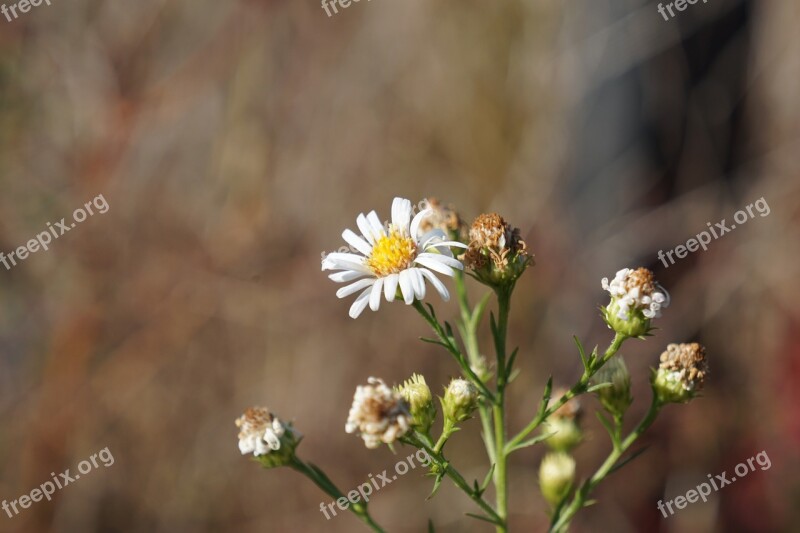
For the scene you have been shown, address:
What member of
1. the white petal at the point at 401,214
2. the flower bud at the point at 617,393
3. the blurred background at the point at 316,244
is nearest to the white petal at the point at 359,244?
the white petal at the point at 401,214

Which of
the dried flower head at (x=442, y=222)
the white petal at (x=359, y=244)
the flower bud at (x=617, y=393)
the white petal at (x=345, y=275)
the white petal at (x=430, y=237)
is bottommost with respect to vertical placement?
the flower bud at (x=617, y=393)

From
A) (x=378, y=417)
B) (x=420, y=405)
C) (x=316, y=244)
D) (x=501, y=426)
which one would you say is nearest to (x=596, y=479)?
(x=501, y=426)

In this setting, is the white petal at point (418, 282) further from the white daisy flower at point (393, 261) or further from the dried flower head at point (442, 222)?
the dried flower head at point (442, 222)

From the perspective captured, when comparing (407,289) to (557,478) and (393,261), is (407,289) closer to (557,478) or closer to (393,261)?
(393,261)

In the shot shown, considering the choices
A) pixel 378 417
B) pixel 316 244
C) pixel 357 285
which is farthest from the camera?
pixel 316 244

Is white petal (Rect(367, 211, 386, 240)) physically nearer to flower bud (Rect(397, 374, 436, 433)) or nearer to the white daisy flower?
the white daisy flower

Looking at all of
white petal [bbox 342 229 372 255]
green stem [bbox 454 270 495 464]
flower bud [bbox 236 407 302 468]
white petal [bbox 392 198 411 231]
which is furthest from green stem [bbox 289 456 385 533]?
white petal [bbox 392 198 411 231]

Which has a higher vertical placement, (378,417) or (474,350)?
(474,350)
